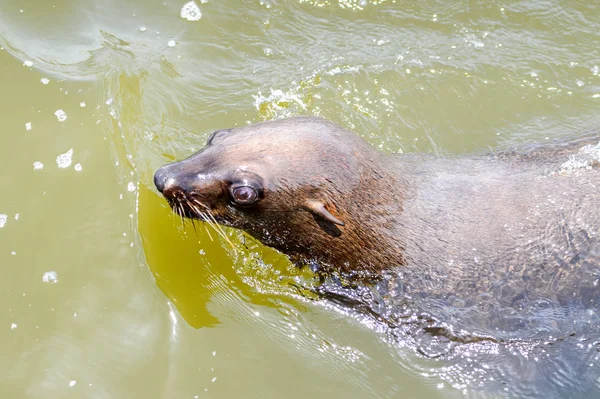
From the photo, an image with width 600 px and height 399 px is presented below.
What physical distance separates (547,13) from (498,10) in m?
0.55

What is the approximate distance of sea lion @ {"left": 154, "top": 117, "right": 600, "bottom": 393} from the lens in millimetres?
4863

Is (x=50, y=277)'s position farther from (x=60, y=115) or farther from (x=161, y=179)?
(x=60, y=115)

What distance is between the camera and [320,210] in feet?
15.8

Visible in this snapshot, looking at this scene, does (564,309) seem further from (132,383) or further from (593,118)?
(132,383)

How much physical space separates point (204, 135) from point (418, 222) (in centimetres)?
262

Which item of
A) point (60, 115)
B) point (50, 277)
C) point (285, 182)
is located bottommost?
point (50, 277)

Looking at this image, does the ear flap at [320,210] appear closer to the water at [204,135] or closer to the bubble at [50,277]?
the water at [204,135]

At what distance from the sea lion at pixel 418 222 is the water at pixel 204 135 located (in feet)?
2.18

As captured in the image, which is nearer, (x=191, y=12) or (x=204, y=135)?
(x=204, y=135)

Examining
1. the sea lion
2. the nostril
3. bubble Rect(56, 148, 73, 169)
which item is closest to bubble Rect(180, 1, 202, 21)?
bubble Rect(56, 148, 73, 169)

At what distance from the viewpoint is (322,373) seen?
545cm

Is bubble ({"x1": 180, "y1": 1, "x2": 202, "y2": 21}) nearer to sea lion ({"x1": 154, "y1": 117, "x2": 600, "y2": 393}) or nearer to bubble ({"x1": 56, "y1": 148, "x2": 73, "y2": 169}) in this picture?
bubble ({"x1": 56, "y1": 148, "x2": 73, "y2": 169})

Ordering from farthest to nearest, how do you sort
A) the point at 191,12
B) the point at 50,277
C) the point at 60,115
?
1. the point at 191,12
2. the point at 60,115
3. the point at 50,277

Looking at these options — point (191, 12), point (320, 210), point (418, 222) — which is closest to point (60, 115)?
point (191, 12)
